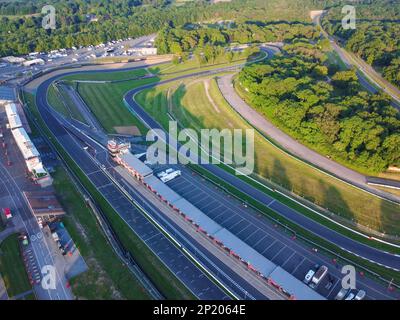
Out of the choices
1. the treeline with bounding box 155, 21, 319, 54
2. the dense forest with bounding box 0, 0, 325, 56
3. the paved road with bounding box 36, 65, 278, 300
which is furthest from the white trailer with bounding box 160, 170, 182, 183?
the dense forest with bounding box 0, 0, 325, 56

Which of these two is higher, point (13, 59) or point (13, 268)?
point (13, 59)

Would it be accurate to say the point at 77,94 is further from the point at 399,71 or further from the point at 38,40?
the point at 399,71

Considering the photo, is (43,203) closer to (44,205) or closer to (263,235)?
(44,205)

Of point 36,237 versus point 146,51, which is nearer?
point 36,237

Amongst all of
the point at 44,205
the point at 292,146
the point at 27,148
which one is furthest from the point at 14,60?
the point at 292,146

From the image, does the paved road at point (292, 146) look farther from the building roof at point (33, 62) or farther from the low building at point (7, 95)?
the building roof at point (33, 62)

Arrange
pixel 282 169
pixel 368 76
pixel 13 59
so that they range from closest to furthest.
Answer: pixel 282 169
pixel 368 76
pixel 13 59

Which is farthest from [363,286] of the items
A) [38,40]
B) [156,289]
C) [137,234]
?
[38,40]
